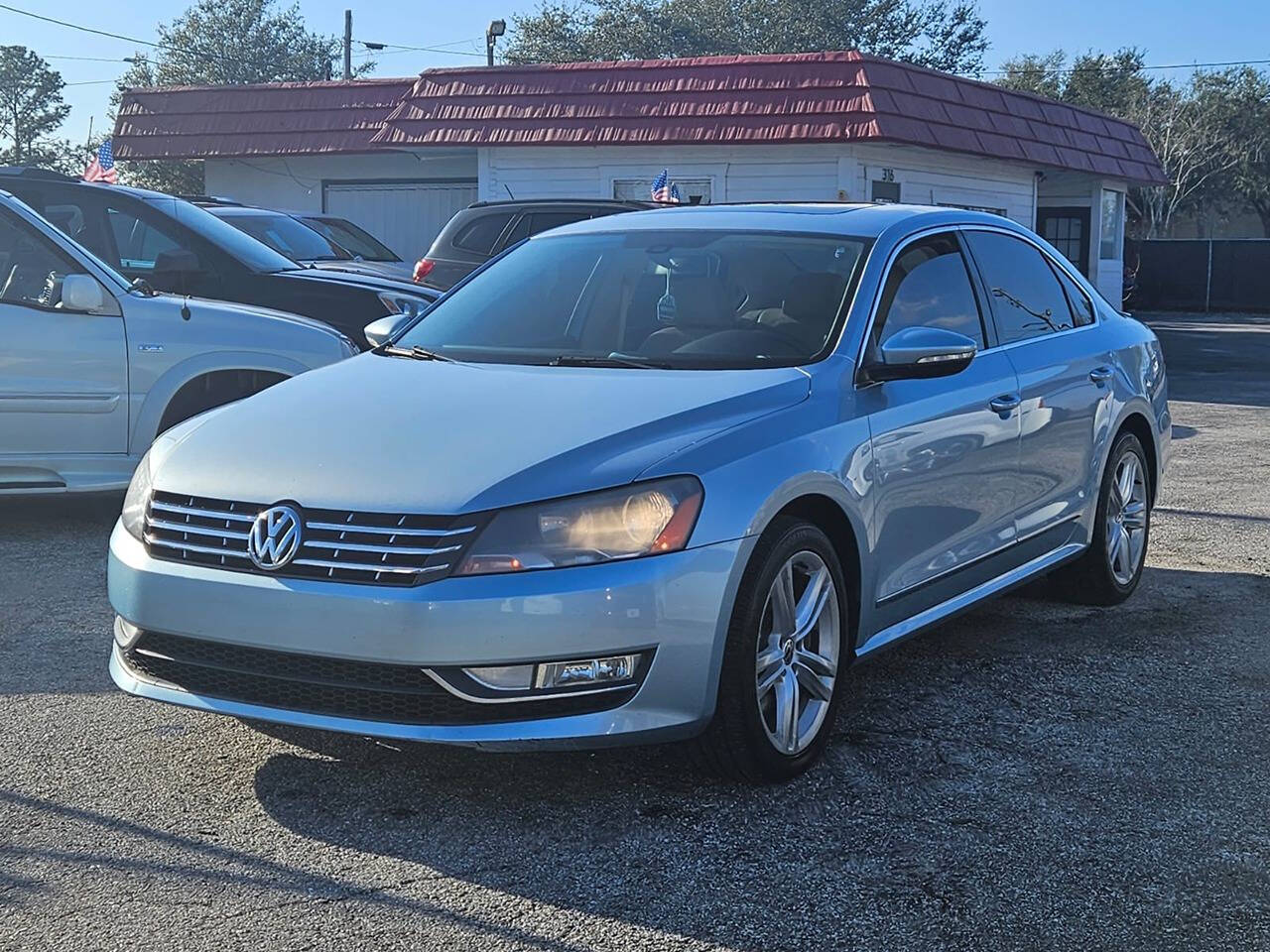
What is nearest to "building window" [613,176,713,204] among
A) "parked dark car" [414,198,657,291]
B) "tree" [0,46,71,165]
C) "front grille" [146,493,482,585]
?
"parked dark car" [414,198,657,291]

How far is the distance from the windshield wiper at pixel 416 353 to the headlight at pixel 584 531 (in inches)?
53.8

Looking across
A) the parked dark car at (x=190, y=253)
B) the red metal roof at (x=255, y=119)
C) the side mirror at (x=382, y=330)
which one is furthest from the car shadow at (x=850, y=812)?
the red metal roof at (x=255, y=119)

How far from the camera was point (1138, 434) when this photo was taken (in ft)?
22.7

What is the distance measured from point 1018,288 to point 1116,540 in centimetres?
119

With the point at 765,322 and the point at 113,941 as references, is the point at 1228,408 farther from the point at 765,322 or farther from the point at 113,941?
the point at 113,941

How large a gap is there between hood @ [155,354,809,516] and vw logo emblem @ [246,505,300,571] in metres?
0.06

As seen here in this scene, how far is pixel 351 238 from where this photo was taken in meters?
17.1

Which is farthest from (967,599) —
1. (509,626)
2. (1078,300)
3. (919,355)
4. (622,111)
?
(622,111)

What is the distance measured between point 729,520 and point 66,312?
4898 mm

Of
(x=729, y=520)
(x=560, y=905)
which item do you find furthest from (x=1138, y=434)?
(x=560, y=905)

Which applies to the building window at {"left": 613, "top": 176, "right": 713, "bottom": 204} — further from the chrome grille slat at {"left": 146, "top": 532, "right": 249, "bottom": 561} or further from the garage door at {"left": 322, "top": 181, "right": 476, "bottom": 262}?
the chrome grille slat at {"left": 146, "top": 532, "right": 249, "bottom": 561}

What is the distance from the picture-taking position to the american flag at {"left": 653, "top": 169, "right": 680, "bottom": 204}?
1984cm

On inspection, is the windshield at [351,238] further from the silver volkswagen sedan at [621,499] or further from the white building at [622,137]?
the silver volkswagen sedan at [621,499]

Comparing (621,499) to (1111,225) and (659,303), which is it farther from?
(1111,225)
